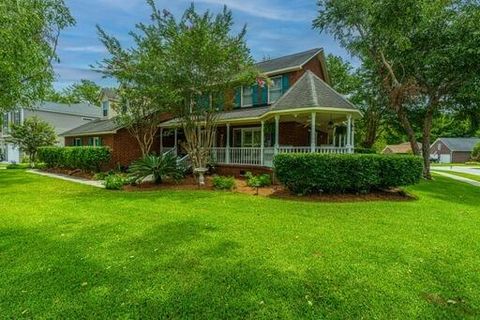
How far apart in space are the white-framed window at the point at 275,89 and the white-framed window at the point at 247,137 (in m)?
1.97

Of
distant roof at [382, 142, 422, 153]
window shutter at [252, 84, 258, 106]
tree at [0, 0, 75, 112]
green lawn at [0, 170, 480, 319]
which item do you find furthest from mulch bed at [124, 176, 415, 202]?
distant roof at [382, 142, 422, 153]

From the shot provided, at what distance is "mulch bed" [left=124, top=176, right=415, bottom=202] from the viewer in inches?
429

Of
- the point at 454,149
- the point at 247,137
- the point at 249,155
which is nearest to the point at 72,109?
the point at 247,137

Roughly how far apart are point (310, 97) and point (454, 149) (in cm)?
6788

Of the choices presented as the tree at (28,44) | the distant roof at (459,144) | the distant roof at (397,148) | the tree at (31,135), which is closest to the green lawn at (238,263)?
the tree at (28,44)

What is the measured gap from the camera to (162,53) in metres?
13.7

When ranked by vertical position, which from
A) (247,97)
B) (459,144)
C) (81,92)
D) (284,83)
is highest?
(81,92)

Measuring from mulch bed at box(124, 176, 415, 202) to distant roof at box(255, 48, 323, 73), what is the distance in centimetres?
784

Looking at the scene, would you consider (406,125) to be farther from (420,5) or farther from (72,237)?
(72,237)

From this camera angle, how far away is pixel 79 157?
20047mm

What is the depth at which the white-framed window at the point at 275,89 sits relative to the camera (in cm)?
1864

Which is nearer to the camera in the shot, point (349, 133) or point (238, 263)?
point (238, 263)

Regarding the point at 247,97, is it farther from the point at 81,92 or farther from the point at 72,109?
the point at 81,92

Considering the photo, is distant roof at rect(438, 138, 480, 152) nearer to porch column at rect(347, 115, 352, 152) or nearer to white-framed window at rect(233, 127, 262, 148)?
white-framed window at rect(233, 127, 262, 148)
